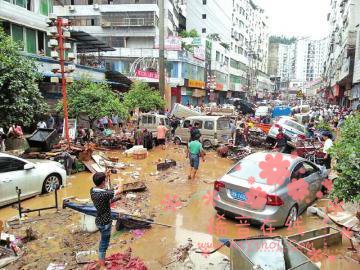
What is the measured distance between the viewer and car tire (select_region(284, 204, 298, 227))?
25.1 feet

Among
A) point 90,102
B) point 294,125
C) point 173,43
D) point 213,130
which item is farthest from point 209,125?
point 173,43

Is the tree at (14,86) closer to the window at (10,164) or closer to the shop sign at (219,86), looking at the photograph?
the window at (10,164)

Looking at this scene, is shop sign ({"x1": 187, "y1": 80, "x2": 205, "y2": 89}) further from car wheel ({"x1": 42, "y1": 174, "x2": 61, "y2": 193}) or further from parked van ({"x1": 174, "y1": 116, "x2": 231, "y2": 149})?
car wheel ({"x1": 42, "y1": 174, "x2": 61, "y2": 193})

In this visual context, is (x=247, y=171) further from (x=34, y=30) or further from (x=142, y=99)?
(x=142, y=99)

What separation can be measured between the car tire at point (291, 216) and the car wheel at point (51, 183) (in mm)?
6443

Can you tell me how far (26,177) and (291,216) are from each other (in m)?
6.73

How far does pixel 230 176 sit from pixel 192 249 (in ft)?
6.82

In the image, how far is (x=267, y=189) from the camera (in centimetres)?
741

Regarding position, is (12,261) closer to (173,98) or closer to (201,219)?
(201,219)

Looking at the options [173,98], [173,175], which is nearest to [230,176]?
[173,175]

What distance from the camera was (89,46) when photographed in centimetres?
2980

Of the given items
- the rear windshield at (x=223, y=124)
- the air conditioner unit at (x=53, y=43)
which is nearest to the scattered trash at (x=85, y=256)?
the air conditioner unit at (x=53, y=43)

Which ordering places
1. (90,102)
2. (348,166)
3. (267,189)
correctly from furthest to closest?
1. (90,102)
2. (267,189)
3. (348,166)

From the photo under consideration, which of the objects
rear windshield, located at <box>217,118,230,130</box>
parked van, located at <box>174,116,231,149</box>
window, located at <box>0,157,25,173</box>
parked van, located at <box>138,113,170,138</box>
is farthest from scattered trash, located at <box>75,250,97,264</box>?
parked van, located at <box>138,113,170,138</box>
